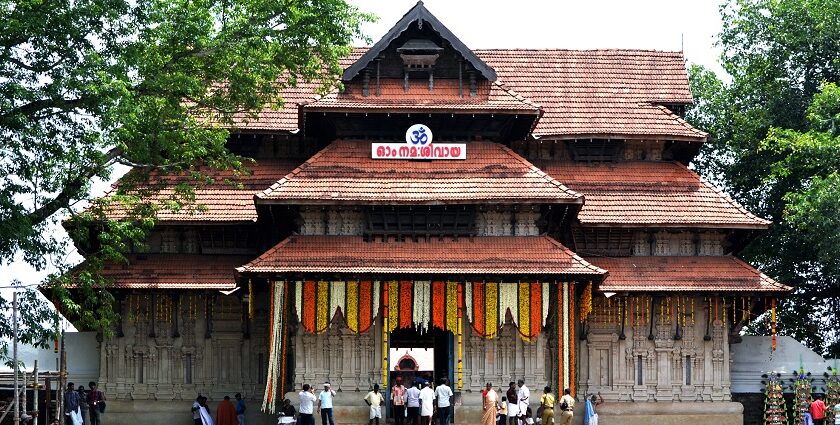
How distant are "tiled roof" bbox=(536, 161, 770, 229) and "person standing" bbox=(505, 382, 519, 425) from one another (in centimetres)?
517

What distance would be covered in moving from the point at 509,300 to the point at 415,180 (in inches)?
140

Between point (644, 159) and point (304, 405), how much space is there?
1215 cm

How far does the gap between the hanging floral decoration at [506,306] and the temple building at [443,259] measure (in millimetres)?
43

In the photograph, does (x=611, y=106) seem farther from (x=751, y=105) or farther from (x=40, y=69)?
(x=40, y=69)

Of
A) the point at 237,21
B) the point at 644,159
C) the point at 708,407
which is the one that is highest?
the point at 237,21

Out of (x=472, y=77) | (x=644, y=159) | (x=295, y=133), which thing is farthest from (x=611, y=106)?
(x=295, y=133)

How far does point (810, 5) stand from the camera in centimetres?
5228

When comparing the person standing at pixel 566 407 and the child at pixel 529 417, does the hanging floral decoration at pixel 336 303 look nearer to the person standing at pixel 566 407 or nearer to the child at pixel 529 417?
the child at pixel 529 417

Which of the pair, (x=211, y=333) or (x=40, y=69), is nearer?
(x=40, y=69)

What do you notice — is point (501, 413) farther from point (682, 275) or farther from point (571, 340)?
point (682, 275)

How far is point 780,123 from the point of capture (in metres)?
52.8

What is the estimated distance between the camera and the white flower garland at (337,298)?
1630 inches

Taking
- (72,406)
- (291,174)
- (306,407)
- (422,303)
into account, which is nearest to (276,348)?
(306,407)

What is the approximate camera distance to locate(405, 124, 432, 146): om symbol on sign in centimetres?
4328
